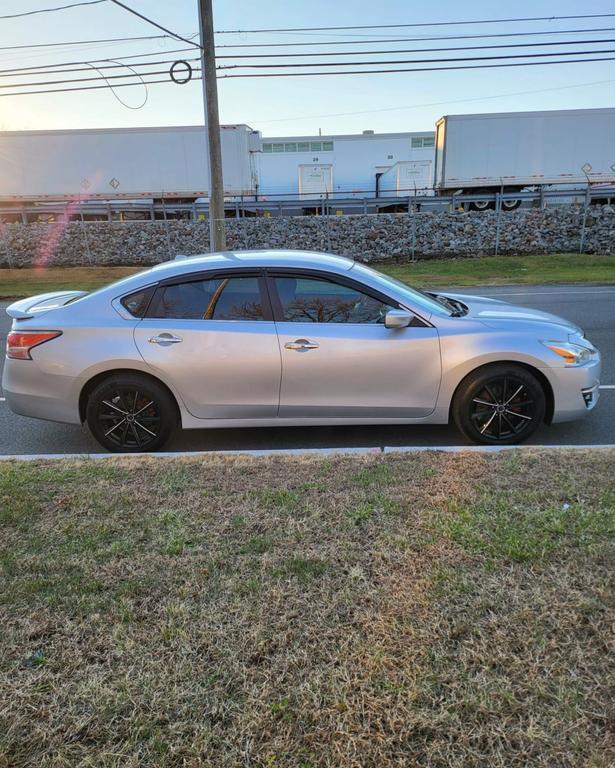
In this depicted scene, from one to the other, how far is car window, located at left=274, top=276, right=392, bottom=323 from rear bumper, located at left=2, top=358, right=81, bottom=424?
177cm

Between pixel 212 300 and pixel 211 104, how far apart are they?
10621mm

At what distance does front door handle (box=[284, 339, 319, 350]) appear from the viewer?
13.6 feet

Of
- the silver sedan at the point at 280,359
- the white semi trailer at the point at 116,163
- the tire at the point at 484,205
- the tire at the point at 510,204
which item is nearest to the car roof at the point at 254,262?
the silver sedan at the point at 280,359

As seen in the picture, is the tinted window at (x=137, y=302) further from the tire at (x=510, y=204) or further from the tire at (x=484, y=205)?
the tire at (x=510, y=204)

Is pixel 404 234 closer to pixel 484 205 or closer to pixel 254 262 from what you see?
pixel 484 205

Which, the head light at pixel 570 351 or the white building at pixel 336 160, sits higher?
the white building at pixel 336 160

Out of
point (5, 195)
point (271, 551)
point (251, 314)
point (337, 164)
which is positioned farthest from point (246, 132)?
point (271, 551)

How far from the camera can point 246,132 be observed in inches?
1003

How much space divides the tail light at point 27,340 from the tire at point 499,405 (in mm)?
3177

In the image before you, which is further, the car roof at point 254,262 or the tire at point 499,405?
the car roof at point 254,262

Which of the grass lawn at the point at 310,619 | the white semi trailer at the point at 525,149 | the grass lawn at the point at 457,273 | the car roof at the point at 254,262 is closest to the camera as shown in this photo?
the grass lawn at the point at 310,619

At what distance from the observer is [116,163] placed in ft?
83.4

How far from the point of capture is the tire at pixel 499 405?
4.23 metres

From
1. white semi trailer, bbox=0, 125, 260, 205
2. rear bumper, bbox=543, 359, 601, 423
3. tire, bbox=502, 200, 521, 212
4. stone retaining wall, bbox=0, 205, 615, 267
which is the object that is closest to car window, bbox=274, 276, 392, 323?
rear bumper, bbox=543, 359, 601, 423
